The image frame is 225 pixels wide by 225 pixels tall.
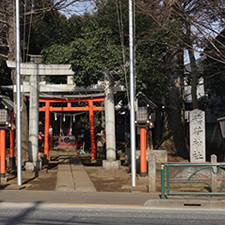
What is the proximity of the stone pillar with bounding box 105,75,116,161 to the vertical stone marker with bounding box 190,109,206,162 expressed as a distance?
11.8ft

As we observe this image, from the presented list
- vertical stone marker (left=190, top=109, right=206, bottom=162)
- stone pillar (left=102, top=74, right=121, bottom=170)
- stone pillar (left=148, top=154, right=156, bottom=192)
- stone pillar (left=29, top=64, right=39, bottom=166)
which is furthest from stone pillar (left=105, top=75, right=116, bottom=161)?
stone pillar (left=148, top=154, right=156, bottom=192)

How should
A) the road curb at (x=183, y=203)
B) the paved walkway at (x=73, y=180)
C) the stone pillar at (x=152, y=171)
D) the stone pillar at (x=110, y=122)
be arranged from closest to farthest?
1. the road curb at (x=183, y=203)
2. the stone pillar at (x=152, y=171)
3. the paved walkway at (x=73, y=180)
4. the stone pillar at (x=110, y=122)

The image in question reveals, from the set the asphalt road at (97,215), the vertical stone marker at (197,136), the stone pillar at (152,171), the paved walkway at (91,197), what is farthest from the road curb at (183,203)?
the vertical stone marker at (197,136)

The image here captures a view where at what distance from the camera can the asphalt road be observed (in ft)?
28.4

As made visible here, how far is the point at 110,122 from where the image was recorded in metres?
18.1

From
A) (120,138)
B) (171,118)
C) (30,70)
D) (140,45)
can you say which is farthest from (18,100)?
(120,138)

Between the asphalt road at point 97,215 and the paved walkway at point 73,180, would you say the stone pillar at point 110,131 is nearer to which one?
the paved walkway at point 73,180

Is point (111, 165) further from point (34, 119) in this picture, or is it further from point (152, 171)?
point (152, 171)

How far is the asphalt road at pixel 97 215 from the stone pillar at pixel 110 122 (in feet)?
23.7

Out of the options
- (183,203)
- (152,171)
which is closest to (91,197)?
(152,171)

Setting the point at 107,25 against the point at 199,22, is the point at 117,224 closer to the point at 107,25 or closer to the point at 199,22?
the point at 199,22

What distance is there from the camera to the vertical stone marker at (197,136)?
16.7 meters

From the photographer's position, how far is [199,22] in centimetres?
1514

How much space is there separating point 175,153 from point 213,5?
37.2ft
